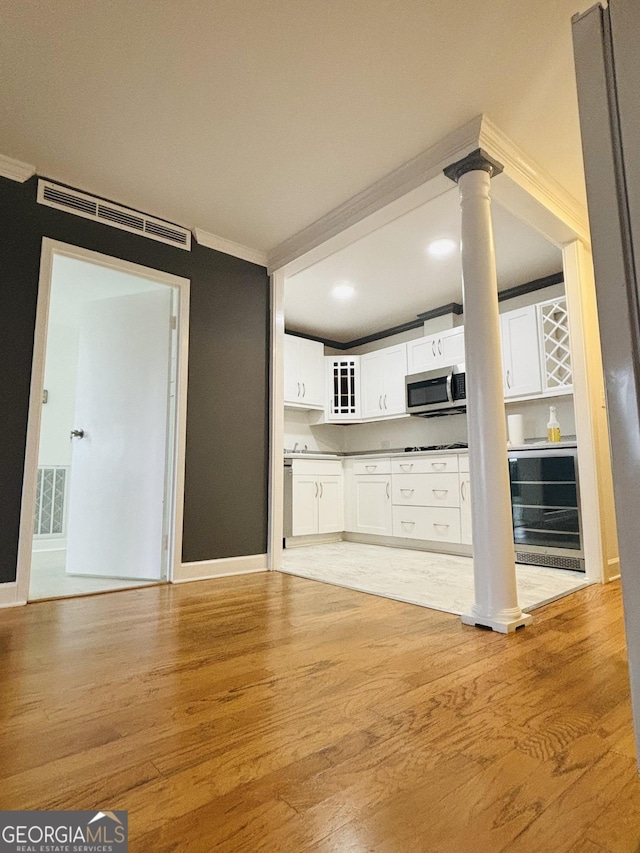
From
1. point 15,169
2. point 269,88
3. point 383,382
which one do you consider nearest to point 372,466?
point 383,382

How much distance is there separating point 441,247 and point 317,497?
8.86 feet

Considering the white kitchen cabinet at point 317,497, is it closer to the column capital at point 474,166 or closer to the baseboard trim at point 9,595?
the baseboard trim at point 9,595

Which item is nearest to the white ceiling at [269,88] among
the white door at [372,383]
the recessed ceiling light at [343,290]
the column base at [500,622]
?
the recessed ceiling light at [343,290]

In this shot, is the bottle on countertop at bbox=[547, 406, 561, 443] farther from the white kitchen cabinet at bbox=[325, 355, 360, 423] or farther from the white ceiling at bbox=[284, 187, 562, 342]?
the white kitchen cabinet at bbox=[325, 355, 360, 423]

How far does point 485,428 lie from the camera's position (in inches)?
85.5

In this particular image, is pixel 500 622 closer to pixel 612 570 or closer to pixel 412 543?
pixel 612 570

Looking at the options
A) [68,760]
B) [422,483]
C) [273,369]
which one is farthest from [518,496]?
[68,760]

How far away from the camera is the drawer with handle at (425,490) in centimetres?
421

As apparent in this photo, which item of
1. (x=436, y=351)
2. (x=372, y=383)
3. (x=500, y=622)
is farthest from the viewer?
(x=372, y=383)

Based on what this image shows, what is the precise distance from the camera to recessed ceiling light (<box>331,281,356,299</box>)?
433cm

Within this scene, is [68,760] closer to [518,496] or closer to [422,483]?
[518,496]

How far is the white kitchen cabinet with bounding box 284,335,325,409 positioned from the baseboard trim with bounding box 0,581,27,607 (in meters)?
3.20

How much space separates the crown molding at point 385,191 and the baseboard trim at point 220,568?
223 centimetres

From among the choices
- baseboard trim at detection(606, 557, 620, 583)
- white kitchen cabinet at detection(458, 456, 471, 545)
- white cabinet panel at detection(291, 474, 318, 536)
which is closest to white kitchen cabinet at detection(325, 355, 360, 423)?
white cabinet panel at detection(291, 474, 318, 536)
